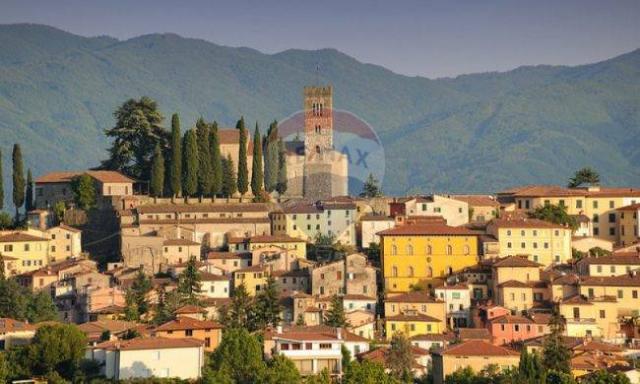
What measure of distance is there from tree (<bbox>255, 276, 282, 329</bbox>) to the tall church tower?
33008 mm

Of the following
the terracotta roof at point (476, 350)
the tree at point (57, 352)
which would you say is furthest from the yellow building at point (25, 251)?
the terracotta roof at point (476, 350)

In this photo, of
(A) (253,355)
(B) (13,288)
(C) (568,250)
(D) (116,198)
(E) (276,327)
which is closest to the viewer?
(A) (253,355)

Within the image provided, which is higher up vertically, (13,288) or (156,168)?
(156,168)

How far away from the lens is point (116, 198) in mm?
79312

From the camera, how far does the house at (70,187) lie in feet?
262

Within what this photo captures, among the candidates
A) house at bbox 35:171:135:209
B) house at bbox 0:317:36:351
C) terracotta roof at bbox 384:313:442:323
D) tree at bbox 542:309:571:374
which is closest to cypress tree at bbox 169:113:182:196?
house at bbox 35:171:135:209

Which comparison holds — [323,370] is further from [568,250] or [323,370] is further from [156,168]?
[156,168]

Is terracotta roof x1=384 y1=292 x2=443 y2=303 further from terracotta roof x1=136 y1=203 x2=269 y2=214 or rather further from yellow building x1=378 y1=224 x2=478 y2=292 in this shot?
terracotta roof x1=136 y1=203 x2=269 y2=214

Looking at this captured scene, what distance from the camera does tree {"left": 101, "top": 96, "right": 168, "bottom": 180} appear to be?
83688mm

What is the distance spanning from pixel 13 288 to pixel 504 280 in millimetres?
23523

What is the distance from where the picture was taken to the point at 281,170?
296 feet

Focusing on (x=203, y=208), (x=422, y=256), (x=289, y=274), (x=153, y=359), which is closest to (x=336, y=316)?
(x=289, y=274)

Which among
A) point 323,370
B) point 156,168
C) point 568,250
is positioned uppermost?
point 156,168

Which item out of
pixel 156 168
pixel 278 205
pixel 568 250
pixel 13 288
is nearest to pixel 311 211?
pixel 278 205
